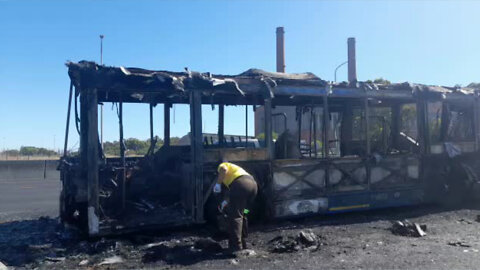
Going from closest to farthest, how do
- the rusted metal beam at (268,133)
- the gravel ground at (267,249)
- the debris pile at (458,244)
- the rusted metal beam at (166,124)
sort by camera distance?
the gravel ground at (267,249) → the debris pile at (458,244) → the rusted metal beam at (268,133) → the rusted metal beam at (166,124)

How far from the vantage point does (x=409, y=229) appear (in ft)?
22.7


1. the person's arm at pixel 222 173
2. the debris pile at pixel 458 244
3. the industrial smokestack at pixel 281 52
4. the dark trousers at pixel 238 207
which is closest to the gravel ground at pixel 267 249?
the debris pile at pixel 458 244

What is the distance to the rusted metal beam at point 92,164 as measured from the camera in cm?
642

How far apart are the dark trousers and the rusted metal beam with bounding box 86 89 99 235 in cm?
210

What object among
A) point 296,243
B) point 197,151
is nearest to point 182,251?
point 296,243

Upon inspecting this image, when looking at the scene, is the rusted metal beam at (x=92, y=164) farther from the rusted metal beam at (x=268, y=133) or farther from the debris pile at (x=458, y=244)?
the debris pile at (x=458, y=244)

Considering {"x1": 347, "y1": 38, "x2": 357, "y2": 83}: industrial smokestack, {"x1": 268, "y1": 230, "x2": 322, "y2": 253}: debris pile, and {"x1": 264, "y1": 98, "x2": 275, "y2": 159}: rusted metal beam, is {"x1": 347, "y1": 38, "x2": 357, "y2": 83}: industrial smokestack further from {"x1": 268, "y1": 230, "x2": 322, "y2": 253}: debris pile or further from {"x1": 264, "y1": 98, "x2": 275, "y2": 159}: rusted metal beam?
{"x1": 268, "y1": 230, "x2": 322, "y2": 253}: debris pile

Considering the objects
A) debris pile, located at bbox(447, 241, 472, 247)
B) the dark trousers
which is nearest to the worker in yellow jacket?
the dark trousers

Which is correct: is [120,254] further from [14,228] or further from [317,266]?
[14,228]

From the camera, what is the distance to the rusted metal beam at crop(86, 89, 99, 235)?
21.1 ft

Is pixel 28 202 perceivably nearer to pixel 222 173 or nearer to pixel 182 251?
pixel 182 251

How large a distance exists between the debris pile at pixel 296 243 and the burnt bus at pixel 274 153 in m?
1.38

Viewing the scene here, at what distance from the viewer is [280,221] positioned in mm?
8141

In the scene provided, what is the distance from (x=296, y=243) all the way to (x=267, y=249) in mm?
440
